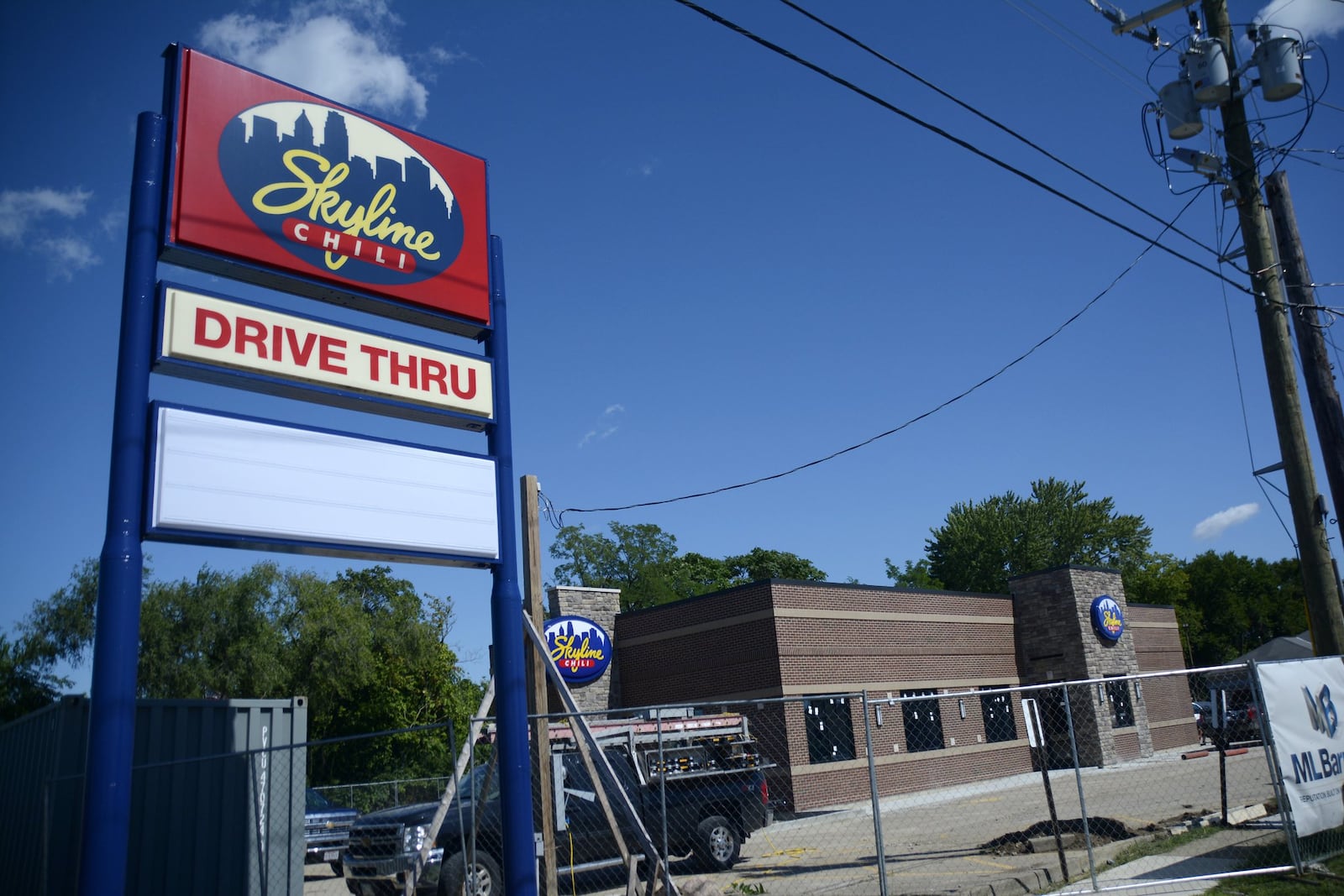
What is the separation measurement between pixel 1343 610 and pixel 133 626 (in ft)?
40.3

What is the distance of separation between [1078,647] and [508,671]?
2627 centimetres

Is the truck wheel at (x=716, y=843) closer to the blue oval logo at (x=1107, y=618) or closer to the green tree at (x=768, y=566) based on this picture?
the blue oval logo at (x=1107, y=618)

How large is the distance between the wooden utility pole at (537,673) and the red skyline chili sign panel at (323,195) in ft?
7.13

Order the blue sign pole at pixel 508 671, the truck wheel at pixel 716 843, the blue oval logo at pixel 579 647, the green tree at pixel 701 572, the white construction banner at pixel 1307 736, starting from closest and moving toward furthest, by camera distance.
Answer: the blue sign pole at pixel 508 671, the white construction banner at pixel 1307 736, the truck wheel at pixel 716 843, the blue oval logo at pixel 579 647, the green tree at pixel 701 572

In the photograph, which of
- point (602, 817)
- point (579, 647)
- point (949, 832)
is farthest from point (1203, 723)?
point (602, 817)

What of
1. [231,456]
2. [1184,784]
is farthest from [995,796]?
[231,456]

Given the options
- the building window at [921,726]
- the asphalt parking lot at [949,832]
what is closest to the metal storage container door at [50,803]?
the asphalt parking lot at [949,832]

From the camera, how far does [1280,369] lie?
39.2 feet

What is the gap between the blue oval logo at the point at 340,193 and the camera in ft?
27.8

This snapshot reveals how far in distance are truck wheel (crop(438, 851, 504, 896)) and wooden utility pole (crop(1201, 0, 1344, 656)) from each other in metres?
9.58

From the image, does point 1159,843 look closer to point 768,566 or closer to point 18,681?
point 18,681

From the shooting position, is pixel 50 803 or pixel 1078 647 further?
pixel 1078 647

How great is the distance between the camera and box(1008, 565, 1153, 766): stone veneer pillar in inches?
1207

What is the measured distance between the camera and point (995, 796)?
22.2 m
